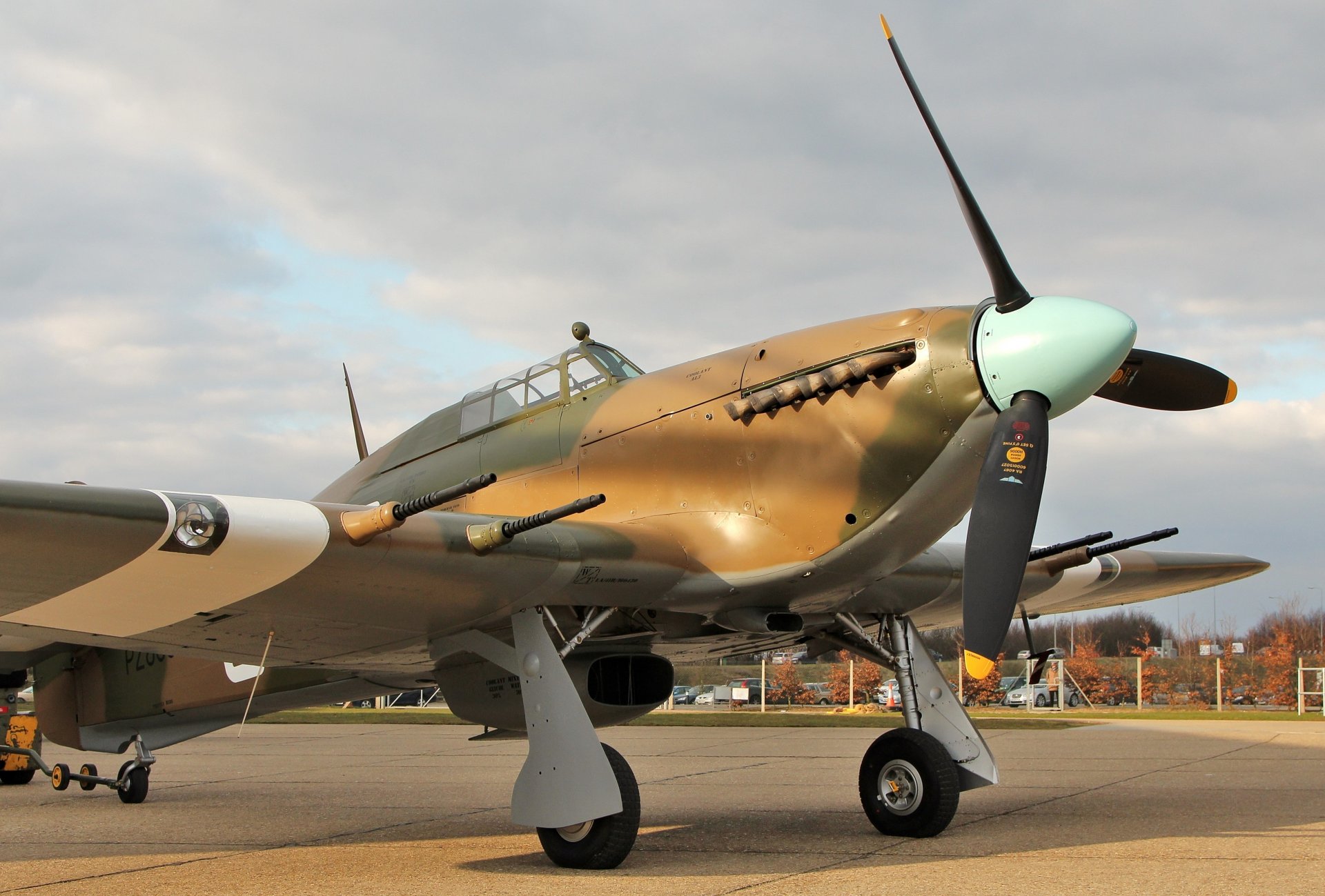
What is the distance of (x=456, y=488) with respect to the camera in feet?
20.9

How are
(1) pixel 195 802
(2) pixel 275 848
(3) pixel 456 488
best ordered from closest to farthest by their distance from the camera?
(3) pixel 456 488 → (2) pixel 275 848 → (1) pixel 195 802

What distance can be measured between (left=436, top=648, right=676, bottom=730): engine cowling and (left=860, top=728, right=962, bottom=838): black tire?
1761 millimetres

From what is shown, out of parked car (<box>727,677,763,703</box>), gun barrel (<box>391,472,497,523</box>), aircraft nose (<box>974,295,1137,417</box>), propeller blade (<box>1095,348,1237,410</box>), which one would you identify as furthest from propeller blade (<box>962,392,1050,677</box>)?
parked car (<box>727,677,763,703</box>)

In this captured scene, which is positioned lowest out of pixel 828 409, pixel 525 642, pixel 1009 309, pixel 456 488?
pixel 525 642

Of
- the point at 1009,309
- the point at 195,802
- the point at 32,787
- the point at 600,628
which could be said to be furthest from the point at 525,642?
the point at 32,787

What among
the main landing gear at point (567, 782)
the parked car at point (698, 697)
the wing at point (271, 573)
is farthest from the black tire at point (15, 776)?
the parked car at point (698, 697)

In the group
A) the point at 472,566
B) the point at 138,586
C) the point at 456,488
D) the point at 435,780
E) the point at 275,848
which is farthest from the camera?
the point at 435,780

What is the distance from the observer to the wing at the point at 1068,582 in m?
9.74

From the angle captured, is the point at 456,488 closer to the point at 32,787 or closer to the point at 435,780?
the point at 435,780

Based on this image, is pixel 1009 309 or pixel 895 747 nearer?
pixel 1009 309

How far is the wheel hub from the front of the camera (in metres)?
8.38

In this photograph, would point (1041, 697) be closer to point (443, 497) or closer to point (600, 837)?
point (600, 837)

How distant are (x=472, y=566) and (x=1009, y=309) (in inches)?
151

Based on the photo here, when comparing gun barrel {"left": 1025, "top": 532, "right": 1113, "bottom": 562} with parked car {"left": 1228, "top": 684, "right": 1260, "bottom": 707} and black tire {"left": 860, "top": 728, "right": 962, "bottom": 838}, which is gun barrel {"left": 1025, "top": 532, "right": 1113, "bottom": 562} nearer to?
black tire {"left": 860, "top": 728, "right": 962, "bottom": 838}
